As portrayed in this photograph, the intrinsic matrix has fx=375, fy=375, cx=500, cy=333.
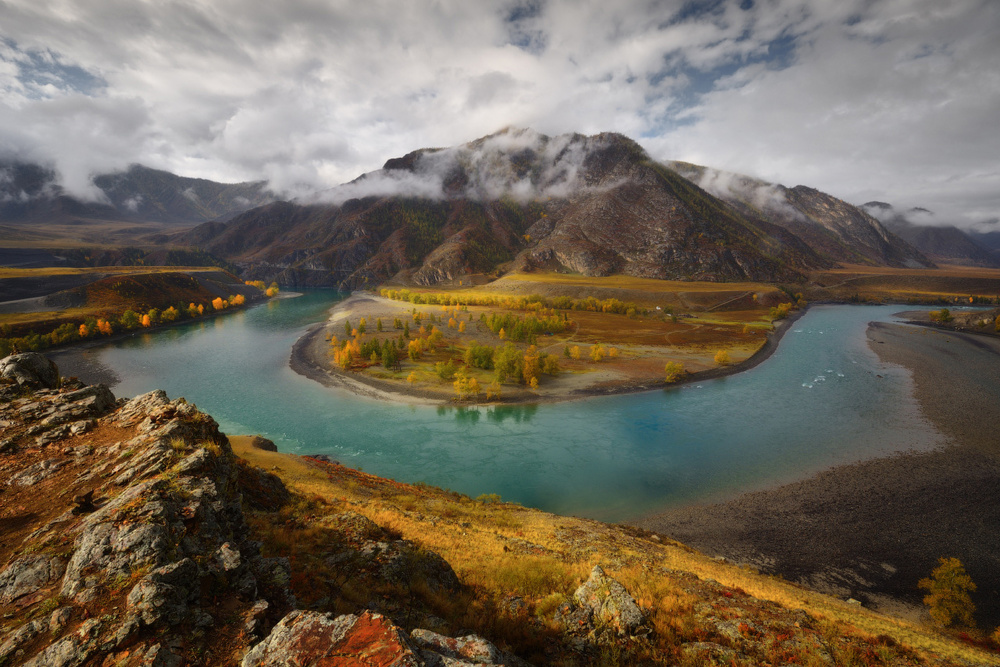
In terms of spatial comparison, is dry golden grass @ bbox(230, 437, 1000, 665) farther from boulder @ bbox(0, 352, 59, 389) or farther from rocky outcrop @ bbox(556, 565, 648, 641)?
boulder @ bbox(0, 352, 59, 389)

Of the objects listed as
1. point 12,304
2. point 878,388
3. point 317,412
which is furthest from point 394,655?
point 12,304

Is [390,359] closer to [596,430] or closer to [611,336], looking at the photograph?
[596,430]

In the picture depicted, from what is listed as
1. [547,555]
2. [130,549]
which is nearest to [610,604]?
[547,555]

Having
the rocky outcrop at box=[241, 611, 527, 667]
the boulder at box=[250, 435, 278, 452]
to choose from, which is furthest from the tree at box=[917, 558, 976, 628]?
the boulder at box=[250, 435, 278, 452]

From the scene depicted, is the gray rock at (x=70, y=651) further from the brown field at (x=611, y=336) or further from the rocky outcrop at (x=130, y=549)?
the brown field at (x=611, y=336)

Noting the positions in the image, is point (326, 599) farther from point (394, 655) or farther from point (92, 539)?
point (92, 539)

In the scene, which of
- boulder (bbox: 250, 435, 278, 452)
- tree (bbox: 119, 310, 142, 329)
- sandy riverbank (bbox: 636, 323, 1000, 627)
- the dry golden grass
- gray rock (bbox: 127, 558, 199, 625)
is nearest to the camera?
gray rock (bbox: 127, 558, 199, 625)

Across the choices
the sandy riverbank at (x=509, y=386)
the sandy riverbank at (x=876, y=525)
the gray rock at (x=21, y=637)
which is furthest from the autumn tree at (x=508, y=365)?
the gray rock at (x=21, y=637)

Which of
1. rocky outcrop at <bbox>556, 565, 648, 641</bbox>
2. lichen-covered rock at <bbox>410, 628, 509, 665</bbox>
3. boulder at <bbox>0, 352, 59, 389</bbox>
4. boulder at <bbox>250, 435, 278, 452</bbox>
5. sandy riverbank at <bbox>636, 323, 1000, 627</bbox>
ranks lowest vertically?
sandy riverbank at <bbox>636, 323, 1000, 627</bbox>
